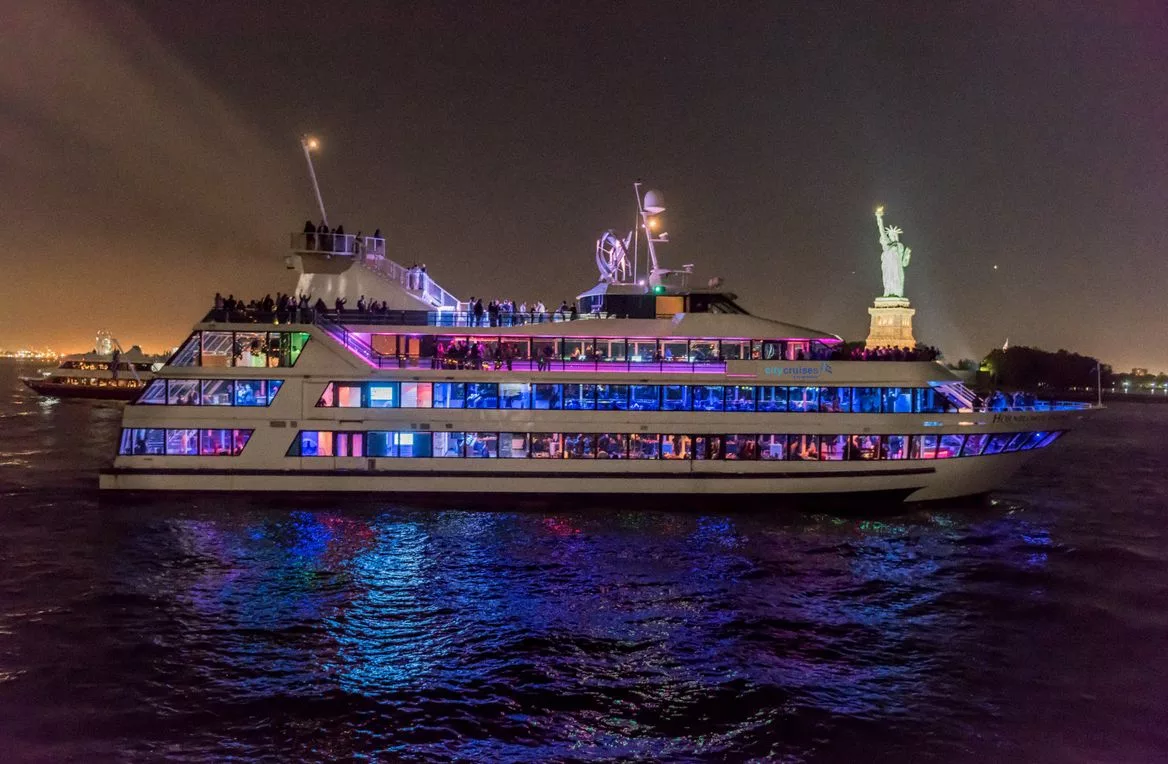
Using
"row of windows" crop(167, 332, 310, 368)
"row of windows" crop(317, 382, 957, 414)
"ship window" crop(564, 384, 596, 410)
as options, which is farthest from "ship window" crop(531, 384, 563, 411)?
"row of windows" crop(167, 332, 310, 368)

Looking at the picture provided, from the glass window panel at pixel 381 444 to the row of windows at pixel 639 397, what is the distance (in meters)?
0.91

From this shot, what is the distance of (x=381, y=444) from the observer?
1028 inches

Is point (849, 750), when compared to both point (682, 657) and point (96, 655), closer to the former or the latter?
point (682, 657)

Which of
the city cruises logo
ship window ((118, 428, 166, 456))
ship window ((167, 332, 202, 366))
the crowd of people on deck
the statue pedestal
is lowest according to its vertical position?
ship window ((118, 428, 166, 456))

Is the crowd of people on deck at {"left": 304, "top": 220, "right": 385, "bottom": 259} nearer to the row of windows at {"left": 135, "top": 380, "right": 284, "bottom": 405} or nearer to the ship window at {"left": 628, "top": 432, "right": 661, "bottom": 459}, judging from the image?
the row of windows at {"left": 135, "top": 380, "right": 284, "bottom": 405}

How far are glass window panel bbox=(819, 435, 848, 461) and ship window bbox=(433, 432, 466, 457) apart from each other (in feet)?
38.4

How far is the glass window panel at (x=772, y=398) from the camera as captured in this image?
26.7 meters

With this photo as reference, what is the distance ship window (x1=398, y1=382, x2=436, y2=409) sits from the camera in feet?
86.2

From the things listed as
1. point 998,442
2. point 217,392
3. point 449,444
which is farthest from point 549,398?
point 998,442

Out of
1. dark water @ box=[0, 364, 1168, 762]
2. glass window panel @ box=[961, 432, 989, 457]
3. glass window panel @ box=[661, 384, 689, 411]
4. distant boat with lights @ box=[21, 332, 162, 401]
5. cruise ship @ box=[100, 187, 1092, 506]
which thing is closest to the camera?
dark water @ box=[0, 364, 1168, 762]

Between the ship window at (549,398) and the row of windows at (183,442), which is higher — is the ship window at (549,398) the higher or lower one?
the higher one

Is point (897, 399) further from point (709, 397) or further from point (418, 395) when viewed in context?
point (418, 395)

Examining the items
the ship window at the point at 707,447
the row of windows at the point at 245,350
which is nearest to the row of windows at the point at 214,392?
the row of windows at the point at 245,350

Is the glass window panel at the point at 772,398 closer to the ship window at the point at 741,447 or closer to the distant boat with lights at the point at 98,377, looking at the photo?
the ship window at the point at 741,447
